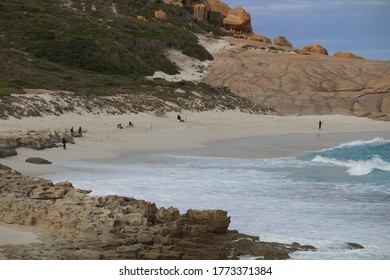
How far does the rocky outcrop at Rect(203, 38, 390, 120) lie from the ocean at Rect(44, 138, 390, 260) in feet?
92.5

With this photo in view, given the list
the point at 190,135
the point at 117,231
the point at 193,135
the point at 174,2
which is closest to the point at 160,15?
the point at 174,2

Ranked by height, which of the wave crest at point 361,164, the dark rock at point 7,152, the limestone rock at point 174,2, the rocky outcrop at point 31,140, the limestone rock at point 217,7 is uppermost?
the limestone rock at point 217,7

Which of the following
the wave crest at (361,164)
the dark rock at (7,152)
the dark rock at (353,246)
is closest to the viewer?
the dark rock at (353,246)

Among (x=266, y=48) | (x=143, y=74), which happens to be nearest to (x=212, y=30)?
(x=266, y=48)

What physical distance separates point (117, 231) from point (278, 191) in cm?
624

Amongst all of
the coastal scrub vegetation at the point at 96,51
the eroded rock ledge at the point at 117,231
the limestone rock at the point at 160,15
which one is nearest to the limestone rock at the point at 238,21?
the coastal scrub vegetation at the point at 96,51

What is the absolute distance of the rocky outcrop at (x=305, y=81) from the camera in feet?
164

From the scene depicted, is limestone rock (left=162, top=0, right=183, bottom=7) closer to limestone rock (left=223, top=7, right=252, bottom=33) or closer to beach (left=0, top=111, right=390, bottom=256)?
limestone rock (left=223, top=7, right=252, bottom=33)

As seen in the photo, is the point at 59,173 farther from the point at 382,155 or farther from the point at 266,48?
the point at 266,48

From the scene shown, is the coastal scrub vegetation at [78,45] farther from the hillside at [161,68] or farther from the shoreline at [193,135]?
the shoreline at [193,135]

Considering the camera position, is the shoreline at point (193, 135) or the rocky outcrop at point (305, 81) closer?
the shoreline at point (193, 135)

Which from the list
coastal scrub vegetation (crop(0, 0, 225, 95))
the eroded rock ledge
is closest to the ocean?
the eroded rock ledge

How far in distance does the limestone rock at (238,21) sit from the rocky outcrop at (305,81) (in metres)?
16.9
